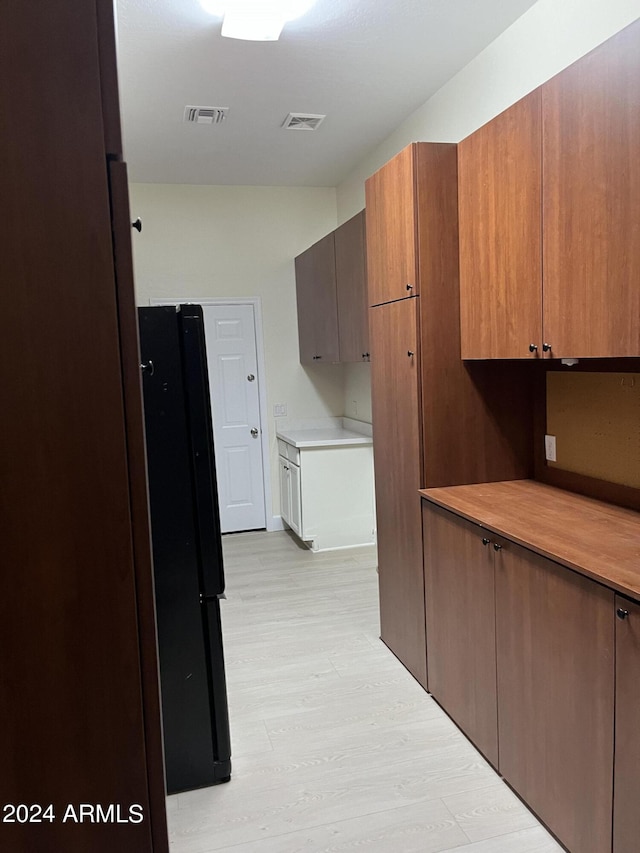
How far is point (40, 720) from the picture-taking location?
848mm

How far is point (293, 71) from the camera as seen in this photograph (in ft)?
10.3

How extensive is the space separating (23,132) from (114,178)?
0.12 m

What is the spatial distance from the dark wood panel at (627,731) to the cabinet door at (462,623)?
613 millimetres

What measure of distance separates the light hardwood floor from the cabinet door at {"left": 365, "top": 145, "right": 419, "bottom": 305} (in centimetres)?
179

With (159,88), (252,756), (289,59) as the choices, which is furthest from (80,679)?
(159,88)

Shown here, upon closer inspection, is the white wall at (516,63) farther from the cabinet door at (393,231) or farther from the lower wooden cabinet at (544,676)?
the lower wooden cabinet at (544,676)

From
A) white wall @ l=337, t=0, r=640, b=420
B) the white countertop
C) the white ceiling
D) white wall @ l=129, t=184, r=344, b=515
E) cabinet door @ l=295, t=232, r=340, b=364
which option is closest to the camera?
white wall @ l=337, t=0, r=640, b=420

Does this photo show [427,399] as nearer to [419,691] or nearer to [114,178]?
[419,691]

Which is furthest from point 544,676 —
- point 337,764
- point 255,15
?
point 255,15

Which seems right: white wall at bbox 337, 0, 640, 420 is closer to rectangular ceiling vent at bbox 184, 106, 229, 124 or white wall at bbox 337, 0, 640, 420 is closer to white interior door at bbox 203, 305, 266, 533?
rectangular ceiling vent at bbox 184, 106, 229, 124

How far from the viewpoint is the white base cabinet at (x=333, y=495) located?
4785 millimetres

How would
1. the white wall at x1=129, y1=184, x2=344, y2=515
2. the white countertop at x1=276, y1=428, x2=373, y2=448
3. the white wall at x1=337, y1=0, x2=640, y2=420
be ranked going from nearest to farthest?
the white wall at x1=337, y1=0, x2=640, y2=420, the white countertop at x1=276, y1=428, x2=373, y2=448, the white wall at x1=129, y1=184, x2=344, y2=515

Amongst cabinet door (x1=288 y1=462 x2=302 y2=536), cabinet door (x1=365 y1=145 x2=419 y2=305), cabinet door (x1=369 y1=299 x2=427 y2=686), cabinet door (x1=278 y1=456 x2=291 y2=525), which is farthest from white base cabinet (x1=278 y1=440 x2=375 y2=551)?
cabinet door (x1=365 y1=145 x2=419 y2=305)

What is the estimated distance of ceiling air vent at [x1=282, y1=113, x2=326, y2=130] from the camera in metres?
3.73
